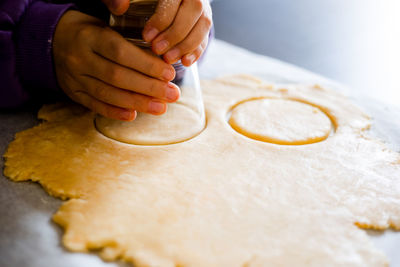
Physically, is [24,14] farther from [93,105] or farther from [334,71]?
[334,71]

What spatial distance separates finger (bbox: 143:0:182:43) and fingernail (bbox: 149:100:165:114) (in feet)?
0.46

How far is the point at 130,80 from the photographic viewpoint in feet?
2.39

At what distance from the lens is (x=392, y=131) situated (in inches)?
39.3

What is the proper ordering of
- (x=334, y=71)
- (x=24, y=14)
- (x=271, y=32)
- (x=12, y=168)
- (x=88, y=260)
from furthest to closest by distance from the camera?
(x=271, y=32)
(x=334, y=71)
(x=24, y=14)
(x=12, y=168)
(x=88, y=260)

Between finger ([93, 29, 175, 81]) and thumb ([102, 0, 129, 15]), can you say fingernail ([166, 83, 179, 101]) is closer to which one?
finger ([93, 29, 175, 81])

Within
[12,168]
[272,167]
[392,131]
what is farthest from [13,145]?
[392,131]

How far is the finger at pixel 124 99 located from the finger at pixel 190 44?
0.33 ft

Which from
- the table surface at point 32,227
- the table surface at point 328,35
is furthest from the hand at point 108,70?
the table surface at point 328,35

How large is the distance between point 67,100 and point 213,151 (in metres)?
0.47

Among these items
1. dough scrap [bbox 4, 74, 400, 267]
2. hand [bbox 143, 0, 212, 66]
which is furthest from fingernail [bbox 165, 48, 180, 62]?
dough scrap [bbox 4, 74, 400, 267]

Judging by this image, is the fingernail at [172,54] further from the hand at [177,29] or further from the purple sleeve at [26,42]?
the purple sleeve at [26,42]

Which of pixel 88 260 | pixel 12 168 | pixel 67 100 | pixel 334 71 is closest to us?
pixel 88 260

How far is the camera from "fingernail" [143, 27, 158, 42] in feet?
2.19

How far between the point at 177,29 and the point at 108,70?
0.17m
